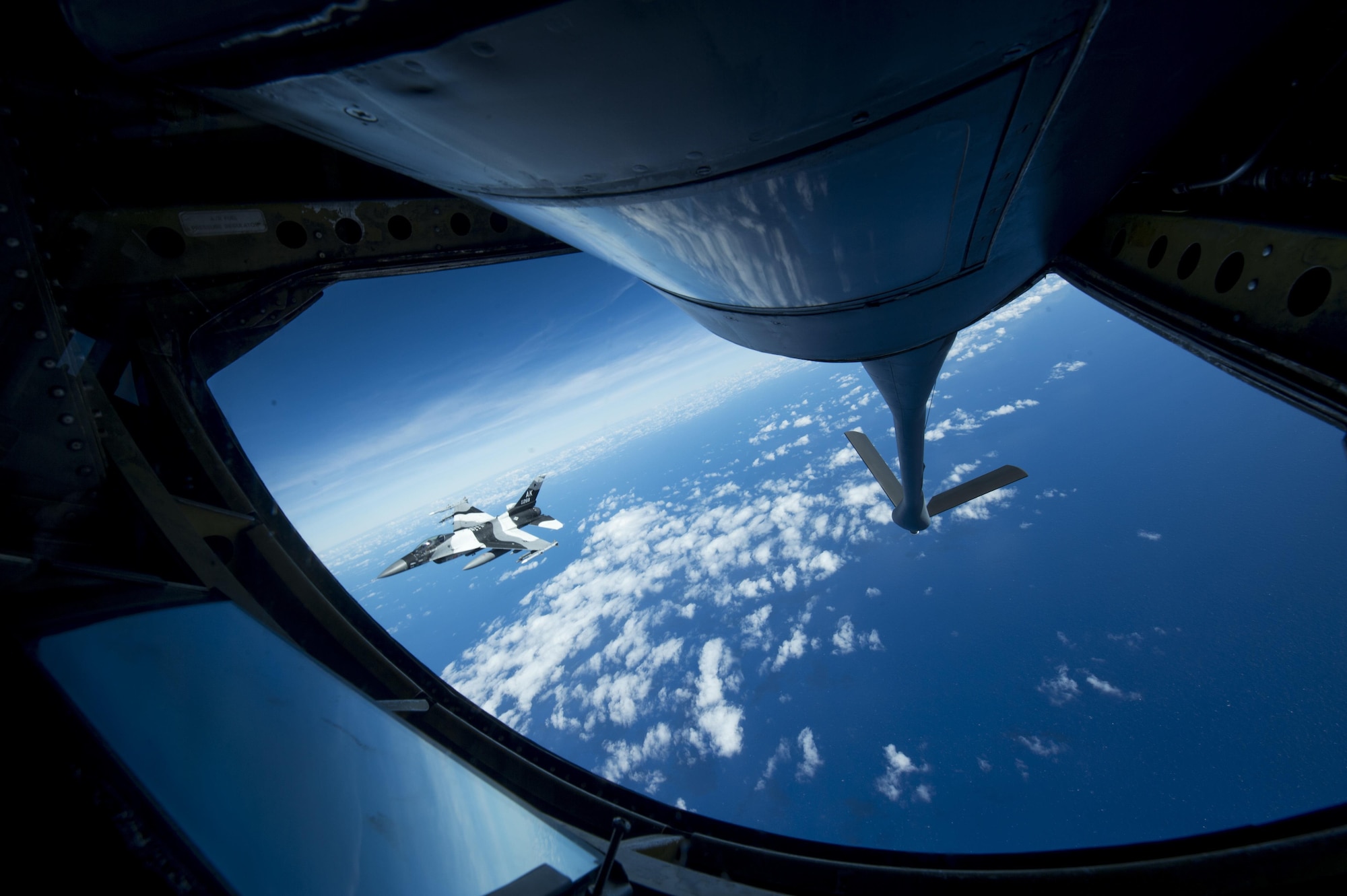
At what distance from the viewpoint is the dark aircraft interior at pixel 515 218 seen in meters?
0.77

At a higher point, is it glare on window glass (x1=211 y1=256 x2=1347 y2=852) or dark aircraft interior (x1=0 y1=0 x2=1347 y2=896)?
dark aircraft interior (x1=0 y1=0 x2=1347 y2=896)

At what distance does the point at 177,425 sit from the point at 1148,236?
548 centimetres

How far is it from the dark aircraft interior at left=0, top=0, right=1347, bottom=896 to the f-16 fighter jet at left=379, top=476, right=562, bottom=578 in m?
12.2

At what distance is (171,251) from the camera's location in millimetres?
2414

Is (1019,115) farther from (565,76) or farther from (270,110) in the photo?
(270,110)

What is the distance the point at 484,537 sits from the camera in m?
15.9

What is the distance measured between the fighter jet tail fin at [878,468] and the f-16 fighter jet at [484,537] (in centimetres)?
985

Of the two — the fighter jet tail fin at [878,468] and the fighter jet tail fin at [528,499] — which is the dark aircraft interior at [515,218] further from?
the fighter jet tail fin at [528,499]

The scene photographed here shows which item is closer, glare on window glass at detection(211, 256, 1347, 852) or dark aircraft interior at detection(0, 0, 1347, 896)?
dark aircraft interior at detection(0, 0, 1347, 896)

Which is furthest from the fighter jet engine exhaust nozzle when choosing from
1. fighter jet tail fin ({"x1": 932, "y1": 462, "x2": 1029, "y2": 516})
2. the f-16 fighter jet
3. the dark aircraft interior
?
the f-16 fighter jet

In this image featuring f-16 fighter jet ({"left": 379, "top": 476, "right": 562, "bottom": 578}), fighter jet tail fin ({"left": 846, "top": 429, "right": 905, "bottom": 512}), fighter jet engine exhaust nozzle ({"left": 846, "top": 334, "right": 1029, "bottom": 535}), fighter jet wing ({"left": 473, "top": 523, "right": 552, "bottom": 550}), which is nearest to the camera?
fighter jet engine exhaust nozzle ({"left": 846, "top": 334, "right": 1029, "bottom": 535})

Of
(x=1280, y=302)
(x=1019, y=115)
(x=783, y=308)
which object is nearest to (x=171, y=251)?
(x=783, y=308)

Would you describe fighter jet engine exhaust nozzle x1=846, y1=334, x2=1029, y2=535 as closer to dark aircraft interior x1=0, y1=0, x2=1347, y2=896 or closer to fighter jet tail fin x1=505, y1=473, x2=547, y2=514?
dark aircraft interior x1=0, y1=0, x2=1347, y2=896

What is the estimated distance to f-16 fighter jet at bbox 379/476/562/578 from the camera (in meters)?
15.0
